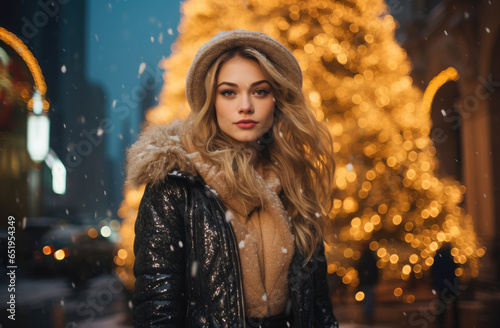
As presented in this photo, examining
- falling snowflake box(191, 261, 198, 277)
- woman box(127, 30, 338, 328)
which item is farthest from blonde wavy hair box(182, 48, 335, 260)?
falling snowflake box(191, 261, 198, 277)

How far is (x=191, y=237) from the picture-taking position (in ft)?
5.57

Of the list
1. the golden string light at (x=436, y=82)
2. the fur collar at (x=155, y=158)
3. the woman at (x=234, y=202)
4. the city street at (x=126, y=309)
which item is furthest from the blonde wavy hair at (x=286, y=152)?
the golden string light at (x=436, y=82)

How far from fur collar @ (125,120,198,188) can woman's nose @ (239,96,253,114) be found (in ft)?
1.12

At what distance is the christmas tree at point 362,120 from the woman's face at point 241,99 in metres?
5.62

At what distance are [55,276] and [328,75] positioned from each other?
1024cm

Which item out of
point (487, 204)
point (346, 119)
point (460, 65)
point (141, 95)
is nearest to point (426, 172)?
point (346, 119)

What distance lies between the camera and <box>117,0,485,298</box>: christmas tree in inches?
298

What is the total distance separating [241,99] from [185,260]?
81 cm

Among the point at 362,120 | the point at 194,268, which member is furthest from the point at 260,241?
the point at 362,120

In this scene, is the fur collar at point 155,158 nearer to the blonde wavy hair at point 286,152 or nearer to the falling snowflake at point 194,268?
the blonde wavy hair at point 286,152

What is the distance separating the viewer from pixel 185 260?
1704mm

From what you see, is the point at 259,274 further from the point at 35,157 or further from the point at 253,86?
the point at 35,157

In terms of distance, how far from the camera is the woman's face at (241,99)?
1.94 m

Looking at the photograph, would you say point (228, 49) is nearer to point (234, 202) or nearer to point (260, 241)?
point (234, 202)
